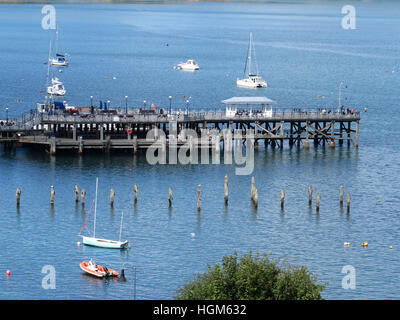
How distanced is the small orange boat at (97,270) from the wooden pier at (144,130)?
1543 inches

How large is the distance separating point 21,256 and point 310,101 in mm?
88662

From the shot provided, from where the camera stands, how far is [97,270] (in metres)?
65.2

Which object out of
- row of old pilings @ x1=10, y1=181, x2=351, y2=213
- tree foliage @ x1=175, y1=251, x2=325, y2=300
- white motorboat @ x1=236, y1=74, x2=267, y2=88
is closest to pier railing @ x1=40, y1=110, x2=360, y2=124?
row of old pilings @ x1=10, y1=181, x2=351, y2=213

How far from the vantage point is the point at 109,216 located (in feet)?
262

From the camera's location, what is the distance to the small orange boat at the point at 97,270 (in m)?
65.0

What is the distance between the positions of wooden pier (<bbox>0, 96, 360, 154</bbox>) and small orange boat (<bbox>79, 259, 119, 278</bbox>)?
3920 cm

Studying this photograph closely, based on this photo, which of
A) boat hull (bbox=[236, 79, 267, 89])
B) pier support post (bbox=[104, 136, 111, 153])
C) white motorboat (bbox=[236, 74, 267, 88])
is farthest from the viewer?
white motorboat (bbox=[236, 74, 267, 88])

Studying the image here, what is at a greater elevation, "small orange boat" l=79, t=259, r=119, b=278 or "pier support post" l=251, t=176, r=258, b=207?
"pier support post" l=251, t=176, r=258, b=207

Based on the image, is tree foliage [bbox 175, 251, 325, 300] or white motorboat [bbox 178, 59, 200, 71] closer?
tree foliage [bbox 175, 251, 325, 300]

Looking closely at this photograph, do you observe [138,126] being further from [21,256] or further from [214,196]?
[21,256]

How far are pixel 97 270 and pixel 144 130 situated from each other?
44.7m

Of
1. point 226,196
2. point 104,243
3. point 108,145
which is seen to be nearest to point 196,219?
point 226,196

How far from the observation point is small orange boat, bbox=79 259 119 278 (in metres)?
65.0

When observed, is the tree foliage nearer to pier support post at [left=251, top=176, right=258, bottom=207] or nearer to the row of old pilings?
the row of old pilings
